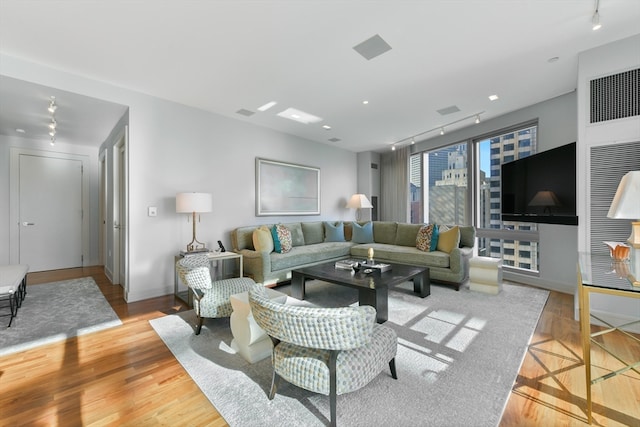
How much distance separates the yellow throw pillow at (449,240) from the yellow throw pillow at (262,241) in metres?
2.72

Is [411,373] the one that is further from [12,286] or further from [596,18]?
[12,286]

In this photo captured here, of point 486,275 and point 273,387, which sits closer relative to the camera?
point 273,387

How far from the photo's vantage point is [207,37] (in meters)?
2.40

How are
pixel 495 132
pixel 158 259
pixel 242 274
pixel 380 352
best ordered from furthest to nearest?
pixel 495 132, pixel 242 274, pixel 158 259, pixel 380 352

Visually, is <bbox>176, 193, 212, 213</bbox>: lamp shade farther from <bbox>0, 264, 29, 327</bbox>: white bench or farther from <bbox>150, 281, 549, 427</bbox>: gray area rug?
<bbox>0, 264, 29, 327</bbox>: white bench

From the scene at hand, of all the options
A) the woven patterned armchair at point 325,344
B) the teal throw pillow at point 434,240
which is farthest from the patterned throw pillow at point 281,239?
the woven patterned armchair at point 325,344

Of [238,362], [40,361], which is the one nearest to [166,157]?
[40,361]

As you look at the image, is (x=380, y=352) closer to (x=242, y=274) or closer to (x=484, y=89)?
(x=242, y=274)

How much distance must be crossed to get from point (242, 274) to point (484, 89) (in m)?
4.23

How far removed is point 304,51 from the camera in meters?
2.62

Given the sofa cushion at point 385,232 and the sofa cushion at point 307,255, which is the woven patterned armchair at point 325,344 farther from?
the sofa cushion at point 385,232

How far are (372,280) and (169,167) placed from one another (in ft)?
10.4

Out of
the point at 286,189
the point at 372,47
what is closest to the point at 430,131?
the point at 286,189

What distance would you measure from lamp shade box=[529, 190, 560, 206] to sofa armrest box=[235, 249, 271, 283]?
3.69 meters
